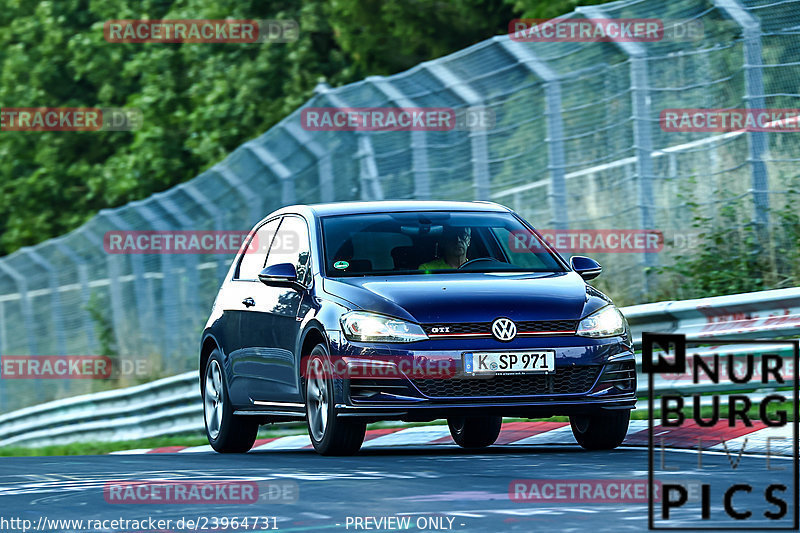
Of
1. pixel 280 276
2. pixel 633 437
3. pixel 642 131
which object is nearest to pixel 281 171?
pixel 642 131

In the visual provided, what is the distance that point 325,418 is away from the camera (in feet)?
35.7

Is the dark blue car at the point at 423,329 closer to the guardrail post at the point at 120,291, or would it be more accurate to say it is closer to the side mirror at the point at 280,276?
the side mirror at the point at 280,276

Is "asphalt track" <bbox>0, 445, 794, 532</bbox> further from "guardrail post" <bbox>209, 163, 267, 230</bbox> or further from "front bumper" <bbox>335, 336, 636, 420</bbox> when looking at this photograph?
"guardrail post" <bbox>209, 163, 267, 230</bbox>

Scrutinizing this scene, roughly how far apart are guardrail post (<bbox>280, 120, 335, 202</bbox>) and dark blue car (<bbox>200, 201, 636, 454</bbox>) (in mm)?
6357

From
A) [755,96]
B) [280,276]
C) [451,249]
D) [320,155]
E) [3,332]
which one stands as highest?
[755,96]

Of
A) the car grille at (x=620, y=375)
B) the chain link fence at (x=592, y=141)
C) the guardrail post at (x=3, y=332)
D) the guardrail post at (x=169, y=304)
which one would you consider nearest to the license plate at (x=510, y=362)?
the car grille at (x=620, y=375)

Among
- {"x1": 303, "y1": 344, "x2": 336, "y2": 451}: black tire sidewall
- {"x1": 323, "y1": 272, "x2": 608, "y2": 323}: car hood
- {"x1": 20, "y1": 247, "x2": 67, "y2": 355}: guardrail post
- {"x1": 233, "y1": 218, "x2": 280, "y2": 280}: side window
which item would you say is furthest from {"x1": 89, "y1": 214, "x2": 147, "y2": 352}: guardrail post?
{"x1": 323, "y1": 272, "x2": 608, "y2": 323}: car hood

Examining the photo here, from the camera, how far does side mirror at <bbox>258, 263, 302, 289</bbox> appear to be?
11.4m

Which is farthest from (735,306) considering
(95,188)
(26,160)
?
(26,160)

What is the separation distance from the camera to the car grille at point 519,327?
34.0 ft

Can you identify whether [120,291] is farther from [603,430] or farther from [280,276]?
[603,430]

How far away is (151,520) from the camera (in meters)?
7.88

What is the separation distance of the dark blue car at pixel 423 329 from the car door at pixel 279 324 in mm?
15

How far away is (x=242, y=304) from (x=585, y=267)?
254cm
